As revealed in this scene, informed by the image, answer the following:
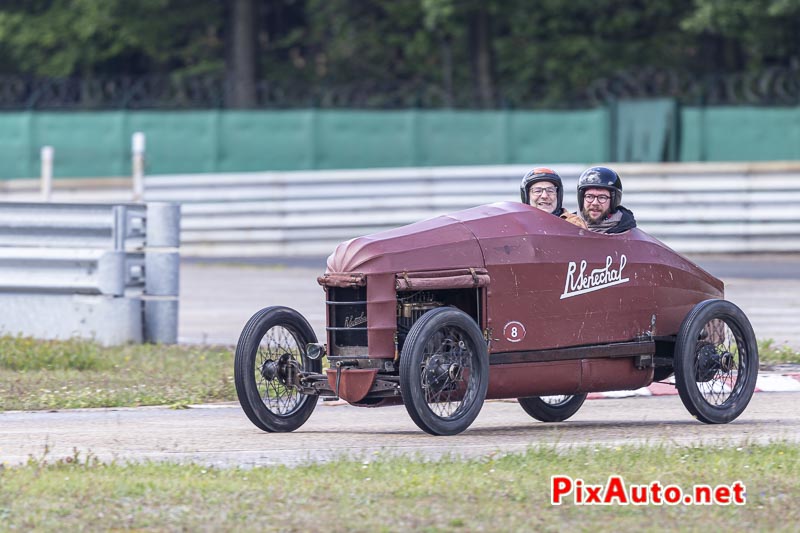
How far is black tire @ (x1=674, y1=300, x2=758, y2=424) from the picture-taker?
942 centimetres

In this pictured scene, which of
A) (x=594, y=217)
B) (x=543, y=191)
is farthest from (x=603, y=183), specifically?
(x=543, y=191)

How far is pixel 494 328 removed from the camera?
8.84 meters

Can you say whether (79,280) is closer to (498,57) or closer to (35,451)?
(35,451)

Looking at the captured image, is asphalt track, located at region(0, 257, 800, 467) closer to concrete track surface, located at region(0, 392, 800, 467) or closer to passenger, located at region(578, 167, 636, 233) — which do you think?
concrete track surface, located at region(0, 392, 800, 467)

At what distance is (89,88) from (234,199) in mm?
4227

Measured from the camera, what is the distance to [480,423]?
32.2 ft

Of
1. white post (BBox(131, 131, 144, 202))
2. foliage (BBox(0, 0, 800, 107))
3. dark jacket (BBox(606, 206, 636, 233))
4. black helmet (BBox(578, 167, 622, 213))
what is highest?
foliage (BBox(0, 0, 800, 107))

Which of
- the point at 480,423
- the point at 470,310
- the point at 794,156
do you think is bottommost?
the point at 480,423

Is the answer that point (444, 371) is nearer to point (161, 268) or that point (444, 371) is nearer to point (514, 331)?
point (514, 331)

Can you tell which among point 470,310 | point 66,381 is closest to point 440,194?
point 66,381

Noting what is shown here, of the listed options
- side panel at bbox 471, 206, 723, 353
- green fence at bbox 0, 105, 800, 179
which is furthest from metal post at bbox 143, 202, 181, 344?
green fence at bbox 0, 105, 800, 179

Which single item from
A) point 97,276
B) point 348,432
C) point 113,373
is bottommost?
point 348,432

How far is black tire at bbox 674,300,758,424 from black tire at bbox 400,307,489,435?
1509 mm

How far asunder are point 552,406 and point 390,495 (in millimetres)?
3654
